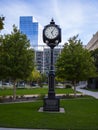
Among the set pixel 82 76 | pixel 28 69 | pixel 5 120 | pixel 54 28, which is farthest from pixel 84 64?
pixel 5 120

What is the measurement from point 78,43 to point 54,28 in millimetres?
19221

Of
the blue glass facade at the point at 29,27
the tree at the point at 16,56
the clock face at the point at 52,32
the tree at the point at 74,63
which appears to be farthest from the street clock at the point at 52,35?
the blue glass facade at the point at 29,27

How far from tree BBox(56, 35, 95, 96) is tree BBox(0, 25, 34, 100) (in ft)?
23.1

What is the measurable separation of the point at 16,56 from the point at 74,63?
9086mm

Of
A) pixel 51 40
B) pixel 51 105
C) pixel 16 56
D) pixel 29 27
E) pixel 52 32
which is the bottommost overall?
pixel 51 105

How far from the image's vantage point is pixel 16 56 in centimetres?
3136

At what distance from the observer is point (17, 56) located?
31.4 m

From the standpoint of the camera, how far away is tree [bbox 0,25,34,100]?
3098 cm

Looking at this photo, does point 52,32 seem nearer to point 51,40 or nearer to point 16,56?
point 51,40

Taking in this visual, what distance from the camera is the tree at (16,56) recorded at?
31.0 m

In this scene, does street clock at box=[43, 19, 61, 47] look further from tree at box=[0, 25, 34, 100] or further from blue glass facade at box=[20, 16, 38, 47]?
blue glass facade at box=[20, 16, 38, 47]

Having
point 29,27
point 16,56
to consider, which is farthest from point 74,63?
point 29,27

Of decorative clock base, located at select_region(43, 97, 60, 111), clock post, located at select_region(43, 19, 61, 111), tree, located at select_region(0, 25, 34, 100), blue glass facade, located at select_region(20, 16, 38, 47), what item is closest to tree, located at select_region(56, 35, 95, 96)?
tree, located at select_region(0, 25, 34, 100)

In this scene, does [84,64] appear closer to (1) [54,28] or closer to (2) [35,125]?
(1) [54,28]
